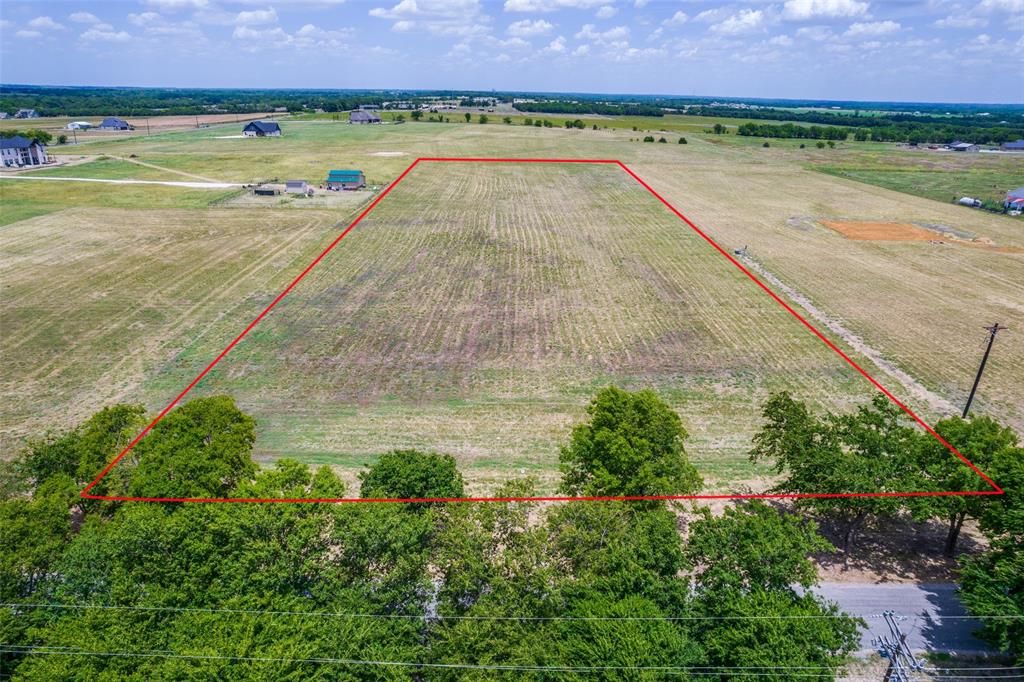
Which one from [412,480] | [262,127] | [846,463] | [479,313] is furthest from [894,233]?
[262,127]

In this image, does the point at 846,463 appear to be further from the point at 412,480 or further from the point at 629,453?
the point at 412,480

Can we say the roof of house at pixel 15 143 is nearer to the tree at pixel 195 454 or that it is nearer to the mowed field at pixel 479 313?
the mowed field at pixel 479 313

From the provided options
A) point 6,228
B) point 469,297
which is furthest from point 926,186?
point 6,228

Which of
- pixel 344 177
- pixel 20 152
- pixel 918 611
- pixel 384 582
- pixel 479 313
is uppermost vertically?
pixel 20 152

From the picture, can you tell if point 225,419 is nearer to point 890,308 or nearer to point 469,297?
point 469,297

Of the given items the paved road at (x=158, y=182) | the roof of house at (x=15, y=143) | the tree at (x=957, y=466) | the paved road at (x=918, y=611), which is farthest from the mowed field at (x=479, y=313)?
the roof of house at (x=15, y=143)

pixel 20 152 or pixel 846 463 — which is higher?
pixel 20 152

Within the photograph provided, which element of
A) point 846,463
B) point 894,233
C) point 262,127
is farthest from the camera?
point 262,127

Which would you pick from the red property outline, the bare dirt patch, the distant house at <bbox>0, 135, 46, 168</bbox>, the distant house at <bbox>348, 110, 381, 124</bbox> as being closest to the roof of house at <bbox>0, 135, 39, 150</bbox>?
the distant house at <bbox>0, 135, 46, 168</bbox>
